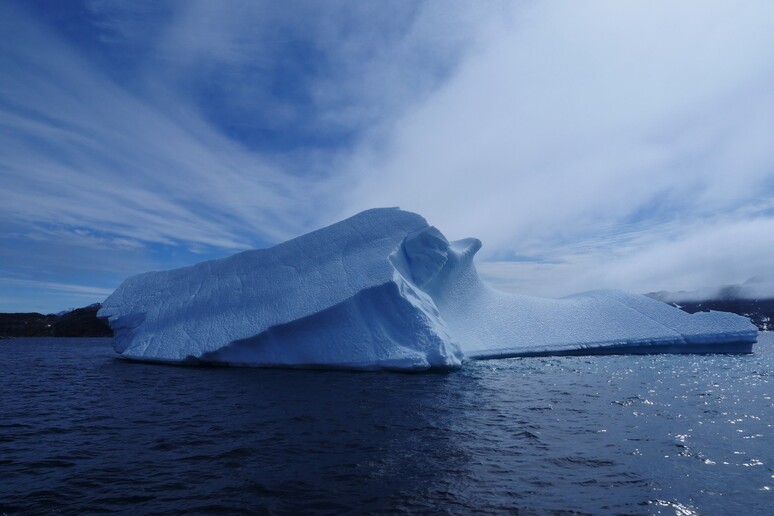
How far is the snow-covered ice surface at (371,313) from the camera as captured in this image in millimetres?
12938

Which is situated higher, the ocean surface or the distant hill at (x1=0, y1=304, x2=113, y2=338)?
the distant hill at (x1=0, y1=304, x2=113, y2=338)

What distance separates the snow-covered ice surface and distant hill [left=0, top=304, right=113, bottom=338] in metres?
46.5

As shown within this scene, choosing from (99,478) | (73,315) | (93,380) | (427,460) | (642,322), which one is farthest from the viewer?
(73,315)

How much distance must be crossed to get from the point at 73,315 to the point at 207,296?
53.0 meters

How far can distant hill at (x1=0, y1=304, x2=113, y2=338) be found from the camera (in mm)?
55375

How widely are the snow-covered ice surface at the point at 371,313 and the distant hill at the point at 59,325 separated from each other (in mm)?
46509

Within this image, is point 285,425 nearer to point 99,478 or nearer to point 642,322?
point 99,478

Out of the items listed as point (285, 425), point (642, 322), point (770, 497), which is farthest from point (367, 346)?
point (642, 322)

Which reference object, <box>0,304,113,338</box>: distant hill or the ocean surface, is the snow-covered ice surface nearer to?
the ocean surface

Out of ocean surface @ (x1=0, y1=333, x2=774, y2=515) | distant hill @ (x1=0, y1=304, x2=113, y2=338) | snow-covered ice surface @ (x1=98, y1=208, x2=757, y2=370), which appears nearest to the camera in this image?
ocean surface @ (x1=0, y1=333, x2=774, y2=515)

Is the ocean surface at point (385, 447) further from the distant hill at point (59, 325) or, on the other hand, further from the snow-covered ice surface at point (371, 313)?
the distant hill at point (59, 325)

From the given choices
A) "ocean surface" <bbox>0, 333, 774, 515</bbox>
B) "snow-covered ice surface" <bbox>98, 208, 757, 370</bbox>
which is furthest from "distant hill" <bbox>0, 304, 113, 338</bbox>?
"ocean surface" <bbox>0, 333, 774, 515</bbox>

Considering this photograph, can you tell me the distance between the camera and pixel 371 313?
43.4 feet

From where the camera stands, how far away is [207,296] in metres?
14.9
